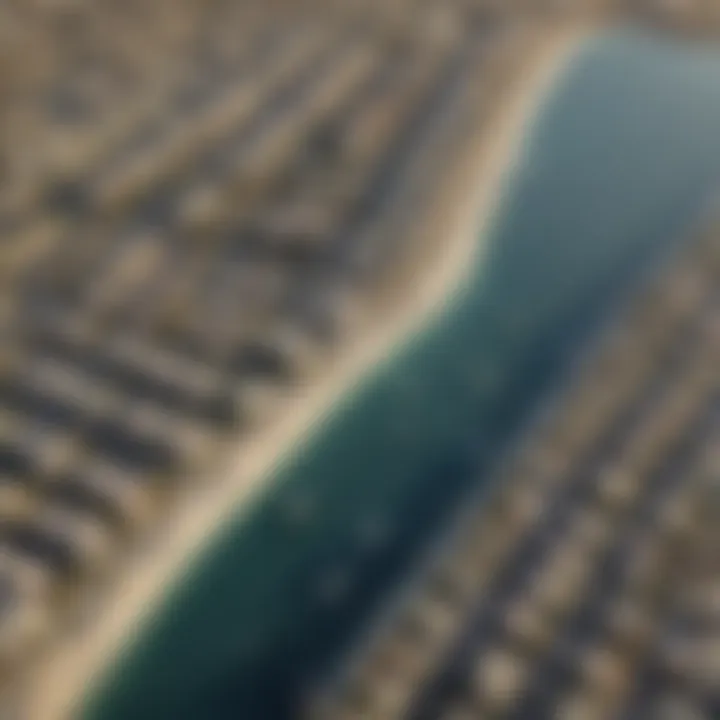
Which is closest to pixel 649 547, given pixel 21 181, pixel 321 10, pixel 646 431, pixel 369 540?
pixel 646 431

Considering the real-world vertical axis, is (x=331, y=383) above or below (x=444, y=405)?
above

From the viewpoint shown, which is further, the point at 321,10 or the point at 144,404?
the point at 321,10

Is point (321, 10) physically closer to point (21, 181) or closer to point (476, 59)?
point (476, 59)

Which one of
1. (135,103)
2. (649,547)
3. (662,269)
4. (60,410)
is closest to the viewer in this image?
(649,547)
